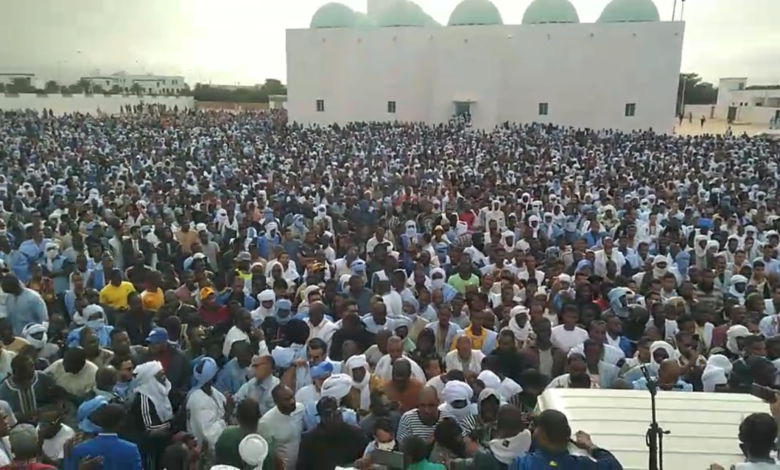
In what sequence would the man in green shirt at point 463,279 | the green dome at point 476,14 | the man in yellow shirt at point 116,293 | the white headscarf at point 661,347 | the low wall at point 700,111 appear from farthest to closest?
the low wall at point 700,111 → the green dome at point 476,14 → the man in green shirt at point 463,279 → the man in yellow shirt at point 116,293 → the white headscarf at point 661,347

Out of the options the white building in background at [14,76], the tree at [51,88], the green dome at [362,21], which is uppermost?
the green dome at [362,21]

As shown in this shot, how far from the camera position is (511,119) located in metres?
30.1

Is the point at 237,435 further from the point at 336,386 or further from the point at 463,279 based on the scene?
the point at 463,279

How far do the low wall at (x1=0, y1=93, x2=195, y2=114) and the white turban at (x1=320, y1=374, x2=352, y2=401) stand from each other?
38.6m

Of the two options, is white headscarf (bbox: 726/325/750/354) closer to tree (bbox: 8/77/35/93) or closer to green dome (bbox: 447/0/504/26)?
green dome (bbox: 447/0/504/26)

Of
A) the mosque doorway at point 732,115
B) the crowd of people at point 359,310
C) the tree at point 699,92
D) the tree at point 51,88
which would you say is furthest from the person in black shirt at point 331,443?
the tree at point 699,92

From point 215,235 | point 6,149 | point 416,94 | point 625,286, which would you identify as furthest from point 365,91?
point 625,286

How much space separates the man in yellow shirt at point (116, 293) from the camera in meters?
6.12

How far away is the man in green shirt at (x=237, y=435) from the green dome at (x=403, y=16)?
30052 mm

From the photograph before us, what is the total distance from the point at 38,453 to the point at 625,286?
5.23 metres

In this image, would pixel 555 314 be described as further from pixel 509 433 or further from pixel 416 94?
pixel 416 94

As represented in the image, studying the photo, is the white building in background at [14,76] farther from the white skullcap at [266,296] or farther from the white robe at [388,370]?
the white robe at [388,370]

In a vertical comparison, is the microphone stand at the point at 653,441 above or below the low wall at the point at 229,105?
below

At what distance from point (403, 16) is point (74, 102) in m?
21.7
